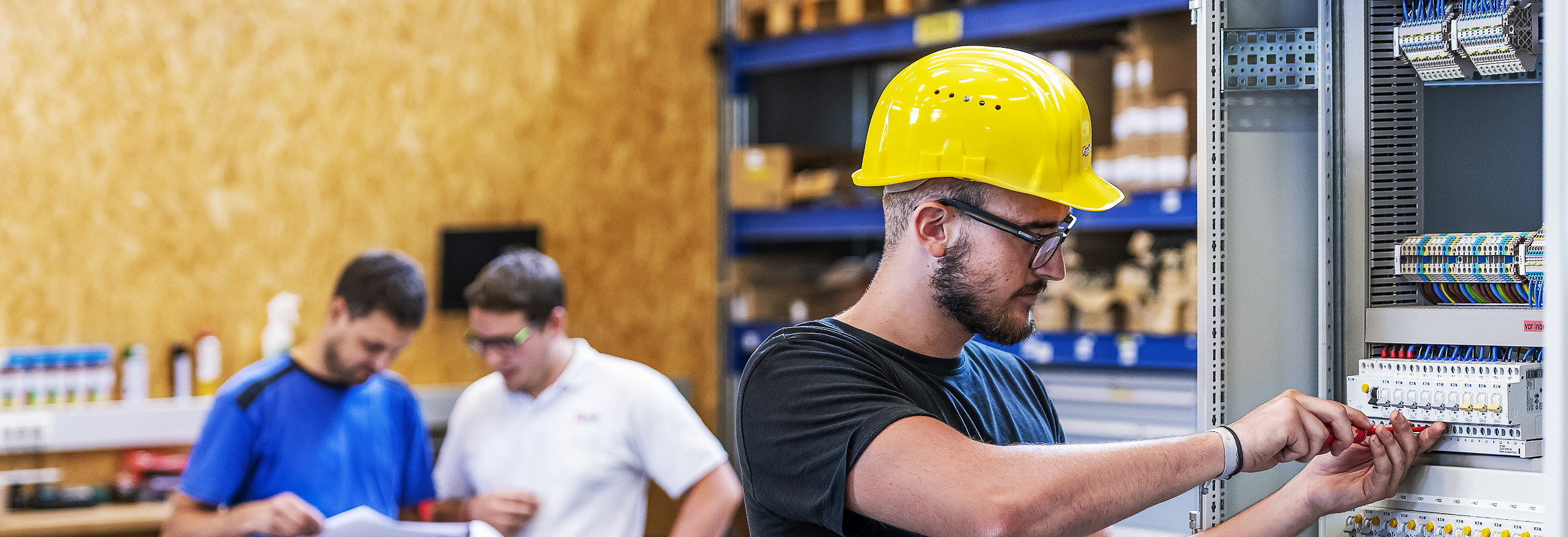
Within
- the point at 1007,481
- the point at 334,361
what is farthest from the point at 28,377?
the point at 1007,481

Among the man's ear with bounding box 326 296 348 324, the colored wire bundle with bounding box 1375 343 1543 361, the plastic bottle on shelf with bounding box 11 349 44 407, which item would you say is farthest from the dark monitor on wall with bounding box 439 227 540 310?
the colored wire bundle with bounding box 1375 343 1543 361

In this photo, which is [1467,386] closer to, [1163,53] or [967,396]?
[967,396]

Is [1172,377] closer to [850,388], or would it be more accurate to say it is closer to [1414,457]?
[1414,457]

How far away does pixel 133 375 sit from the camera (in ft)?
17.8

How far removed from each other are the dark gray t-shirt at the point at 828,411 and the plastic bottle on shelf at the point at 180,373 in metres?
4.17

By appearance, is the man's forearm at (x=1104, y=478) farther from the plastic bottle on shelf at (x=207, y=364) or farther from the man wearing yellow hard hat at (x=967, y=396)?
the plastic bottle on shelf at (x=207, y=364)

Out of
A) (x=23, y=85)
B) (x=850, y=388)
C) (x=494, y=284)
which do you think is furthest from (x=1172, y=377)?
(x=23, y=85)

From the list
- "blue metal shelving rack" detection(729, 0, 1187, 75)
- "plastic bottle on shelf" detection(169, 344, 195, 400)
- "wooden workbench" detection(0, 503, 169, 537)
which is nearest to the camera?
"wooden workbench" detection(0, 503, 169, 537)

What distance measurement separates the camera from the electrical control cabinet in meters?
2.26

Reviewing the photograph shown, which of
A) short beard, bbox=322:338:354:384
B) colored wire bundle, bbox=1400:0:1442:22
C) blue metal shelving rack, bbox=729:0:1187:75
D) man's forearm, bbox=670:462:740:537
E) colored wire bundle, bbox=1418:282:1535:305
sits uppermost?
blue metal shelving rack, bbox=729:0:1187:75

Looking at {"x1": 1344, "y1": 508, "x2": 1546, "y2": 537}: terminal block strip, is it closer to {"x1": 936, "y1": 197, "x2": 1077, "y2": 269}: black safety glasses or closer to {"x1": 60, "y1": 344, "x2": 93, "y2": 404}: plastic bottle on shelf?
{"x1": 936, "y1": 197, "x2": 1077, "y2": 269}: black safety glasses

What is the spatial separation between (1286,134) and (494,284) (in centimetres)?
246

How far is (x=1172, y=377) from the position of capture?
532cm

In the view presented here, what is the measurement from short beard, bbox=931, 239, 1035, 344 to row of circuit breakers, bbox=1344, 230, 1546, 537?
76 centimetres
